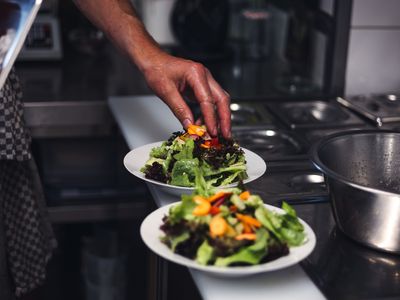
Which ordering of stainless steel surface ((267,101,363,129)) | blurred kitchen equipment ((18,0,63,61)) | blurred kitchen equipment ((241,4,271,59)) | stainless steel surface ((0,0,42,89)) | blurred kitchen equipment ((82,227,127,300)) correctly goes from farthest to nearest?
1. blurred kitchen equipment ((241,4,271,59))
2. blurred kitchen equipment ((18,0,63,61))
3. blurred kitchen equipment ((82,227,127,300))
4. stainless steel surface ((267,101,363,129))
5. stainless steel surface ((0,0,42,89))

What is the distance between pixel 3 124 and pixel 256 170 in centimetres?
58

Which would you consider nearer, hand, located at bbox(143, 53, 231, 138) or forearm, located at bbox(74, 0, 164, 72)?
hand, located at bbox(143, 53, 231, 138)

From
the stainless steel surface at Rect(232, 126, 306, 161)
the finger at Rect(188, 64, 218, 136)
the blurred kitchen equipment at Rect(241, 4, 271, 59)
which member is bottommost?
the stainless steel surface at Rect(232, 126, 306, 161)

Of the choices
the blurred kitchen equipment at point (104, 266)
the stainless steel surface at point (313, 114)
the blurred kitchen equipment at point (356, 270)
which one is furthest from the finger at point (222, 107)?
the blurred kitchen equipment at point (104, 266)

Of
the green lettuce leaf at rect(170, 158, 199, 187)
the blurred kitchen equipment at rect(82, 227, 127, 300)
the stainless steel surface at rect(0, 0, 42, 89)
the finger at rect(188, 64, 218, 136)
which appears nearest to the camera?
the stainless steel surface at rect(0, 0, 42, 89)

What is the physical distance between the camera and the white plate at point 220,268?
3.50ft

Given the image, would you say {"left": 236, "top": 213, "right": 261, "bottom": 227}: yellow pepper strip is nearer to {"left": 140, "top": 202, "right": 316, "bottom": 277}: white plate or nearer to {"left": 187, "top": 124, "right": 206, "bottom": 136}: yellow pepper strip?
{"left": 140, "top": 202, "right": 316, "bottom": 277}: white plate

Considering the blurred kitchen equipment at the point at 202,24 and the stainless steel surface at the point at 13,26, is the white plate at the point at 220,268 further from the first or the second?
the blurred kitchen equipment at the point at 202,24

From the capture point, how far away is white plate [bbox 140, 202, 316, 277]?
107cm

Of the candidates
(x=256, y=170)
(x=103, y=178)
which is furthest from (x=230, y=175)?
(x=103, y=178)

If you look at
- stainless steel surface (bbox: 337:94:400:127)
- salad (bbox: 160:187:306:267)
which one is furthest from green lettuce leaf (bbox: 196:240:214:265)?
stainless steel surface (bbox: 337:94:400:127)

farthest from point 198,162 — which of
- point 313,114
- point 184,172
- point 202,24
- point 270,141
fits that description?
point 202,24

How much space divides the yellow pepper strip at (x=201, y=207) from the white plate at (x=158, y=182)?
0.20 m

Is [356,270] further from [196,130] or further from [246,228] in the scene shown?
[196,130]
